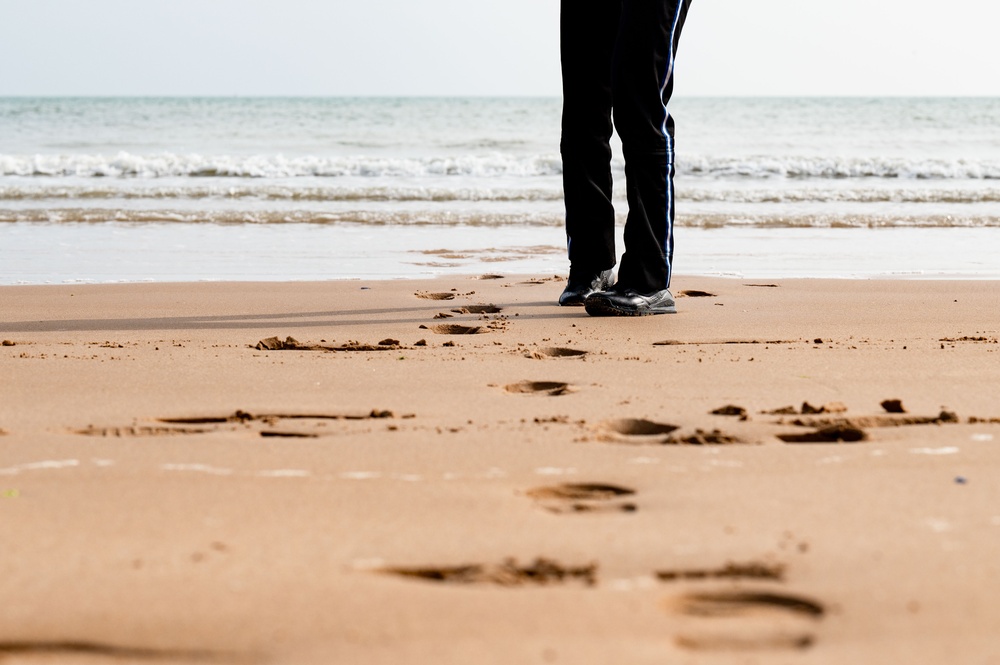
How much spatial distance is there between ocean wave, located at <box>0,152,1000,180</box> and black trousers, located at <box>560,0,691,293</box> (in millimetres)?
9463

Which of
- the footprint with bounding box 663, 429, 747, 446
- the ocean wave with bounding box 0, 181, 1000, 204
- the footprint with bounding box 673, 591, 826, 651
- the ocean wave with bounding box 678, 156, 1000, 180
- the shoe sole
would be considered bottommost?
the footprint with bounding box 673, 591, 826, 651

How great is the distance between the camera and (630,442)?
2180 mm

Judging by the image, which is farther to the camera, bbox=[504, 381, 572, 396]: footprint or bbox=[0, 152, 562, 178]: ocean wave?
bbox=[0, 152, 562, 178]: ocean wave

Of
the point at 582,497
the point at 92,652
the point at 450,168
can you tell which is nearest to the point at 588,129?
the point at 582,497

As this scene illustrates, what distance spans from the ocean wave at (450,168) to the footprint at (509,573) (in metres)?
12.2

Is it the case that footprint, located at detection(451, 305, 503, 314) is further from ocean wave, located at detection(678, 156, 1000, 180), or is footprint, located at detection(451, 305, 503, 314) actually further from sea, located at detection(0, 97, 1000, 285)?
ocean wave, located at detection(678, 156, 1000, 180)

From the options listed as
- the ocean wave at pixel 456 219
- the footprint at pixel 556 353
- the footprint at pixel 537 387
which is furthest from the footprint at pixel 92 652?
the ocean wave at pixel 456 219

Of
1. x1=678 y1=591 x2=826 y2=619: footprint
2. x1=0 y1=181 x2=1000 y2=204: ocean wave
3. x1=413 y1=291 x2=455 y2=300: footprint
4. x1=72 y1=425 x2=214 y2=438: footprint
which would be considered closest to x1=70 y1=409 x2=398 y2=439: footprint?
x1=72 y1=425 x2=214 y2=438: footprint

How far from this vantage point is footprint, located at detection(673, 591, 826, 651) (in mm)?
1243

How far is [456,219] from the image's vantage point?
835 centimetres

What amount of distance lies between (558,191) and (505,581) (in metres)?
9.45

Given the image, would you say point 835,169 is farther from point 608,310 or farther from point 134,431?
point 134,431

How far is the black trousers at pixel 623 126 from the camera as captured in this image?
3.61m

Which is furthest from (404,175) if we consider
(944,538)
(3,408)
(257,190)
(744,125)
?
(744,125)
